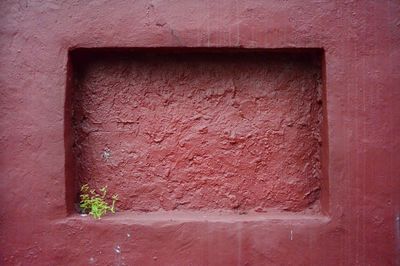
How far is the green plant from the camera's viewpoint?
2.92 meters

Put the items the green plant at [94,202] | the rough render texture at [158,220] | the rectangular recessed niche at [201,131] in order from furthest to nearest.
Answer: the rectangular recessed niche at [201,131] → the green plant at [94,202] → the rough render texture at [158,220]

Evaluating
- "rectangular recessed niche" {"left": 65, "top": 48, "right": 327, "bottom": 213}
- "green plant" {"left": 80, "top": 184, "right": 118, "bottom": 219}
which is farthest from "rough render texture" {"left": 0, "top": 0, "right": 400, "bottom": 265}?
"rectangular recessed niche" {"left": 65, "top": 48, "right": 327, "bottom": 213}

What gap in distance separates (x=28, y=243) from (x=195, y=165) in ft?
3.20

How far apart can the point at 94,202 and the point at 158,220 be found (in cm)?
38

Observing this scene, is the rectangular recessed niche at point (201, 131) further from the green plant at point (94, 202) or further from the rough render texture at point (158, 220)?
the rough render texture at point (158, 220)

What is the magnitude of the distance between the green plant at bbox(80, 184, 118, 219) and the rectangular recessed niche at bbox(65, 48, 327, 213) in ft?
0.14

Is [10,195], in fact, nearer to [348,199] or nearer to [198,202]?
[198,202]

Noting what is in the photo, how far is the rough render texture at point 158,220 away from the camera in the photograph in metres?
2.81

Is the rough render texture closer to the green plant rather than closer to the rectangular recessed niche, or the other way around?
the green plant

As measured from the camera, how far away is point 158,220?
112 inches

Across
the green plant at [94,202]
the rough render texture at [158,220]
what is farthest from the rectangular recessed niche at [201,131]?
the rough render texture at [158,220]

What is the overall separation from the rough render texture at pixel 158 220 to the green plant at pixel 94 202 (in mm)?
95

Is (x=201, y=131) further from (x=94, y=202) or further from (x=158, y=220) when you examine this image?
(x=94, y=202)

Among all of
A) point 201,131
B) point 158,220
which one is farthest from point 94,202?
point 201,131
